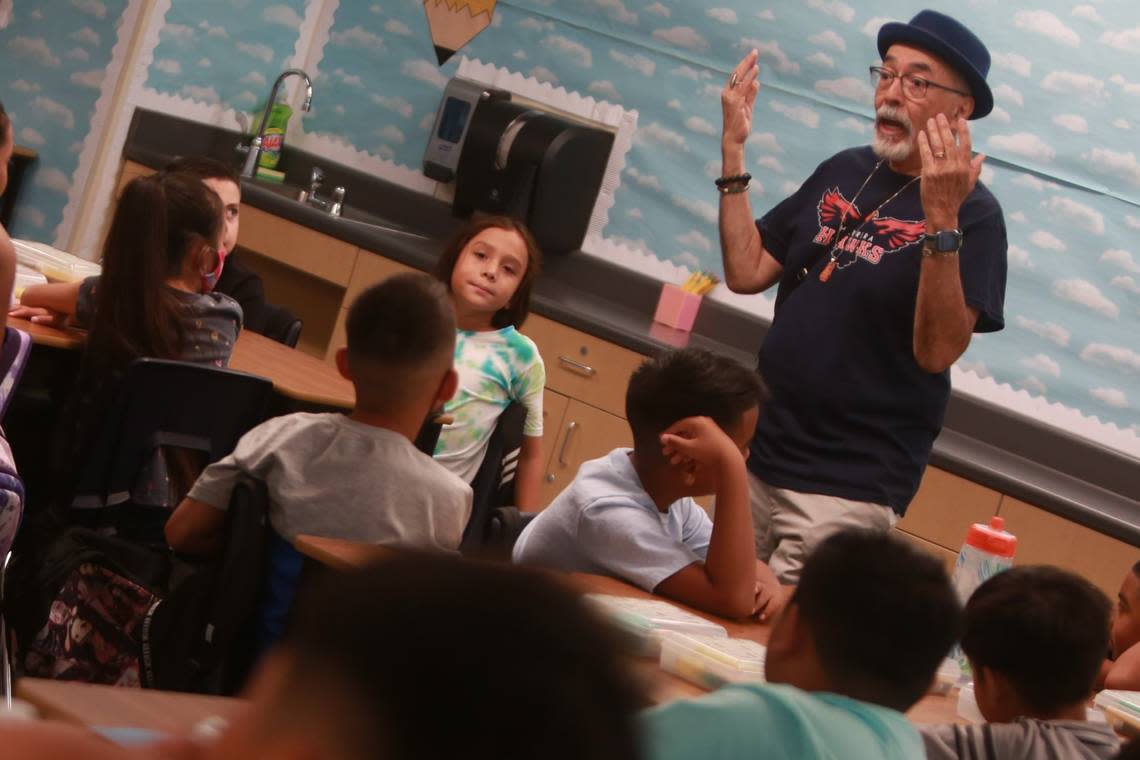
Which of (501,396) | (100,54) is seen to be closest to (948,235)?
(501,396)

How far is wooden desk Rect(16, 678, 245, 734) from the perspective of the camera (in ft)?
3.73

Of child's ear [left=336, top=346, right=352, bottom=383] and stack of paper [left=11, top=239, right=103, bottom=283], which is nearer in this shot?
child's ear [left=336, top=346, right=352, bottom=383]

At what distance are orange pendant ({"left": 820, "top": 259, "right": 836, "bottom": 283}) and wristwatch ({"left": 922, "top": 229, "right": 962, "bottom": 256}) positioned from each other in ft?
0.91

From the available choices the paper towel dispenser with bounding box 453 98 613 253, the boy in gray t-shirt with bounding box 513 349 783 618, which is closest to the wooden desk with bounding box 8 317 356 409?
the boy in gray t-shirt with bounding box 513 349 783 618

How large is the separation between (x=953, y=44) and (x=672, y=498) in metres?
1.12

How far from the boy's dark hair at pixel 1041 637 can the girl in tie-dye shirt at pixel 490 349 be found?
1458 millimetres

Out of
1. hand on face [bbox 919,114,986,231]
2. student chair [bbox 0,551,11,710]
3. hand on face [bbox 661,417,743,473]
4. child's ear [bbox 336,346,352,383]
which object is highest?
hand on face [bbox 919,114,986,231]

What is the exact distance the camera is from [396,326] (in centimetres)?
212

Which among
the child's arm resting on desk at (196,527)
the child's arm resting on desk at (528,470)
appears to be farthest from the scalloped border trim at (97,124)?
the child's arm resting on desk at (196,527)

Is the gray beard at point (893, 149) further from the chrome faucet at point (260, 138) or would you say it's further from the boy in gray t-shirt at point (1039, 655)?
the chrome faucet at point (260, 138)

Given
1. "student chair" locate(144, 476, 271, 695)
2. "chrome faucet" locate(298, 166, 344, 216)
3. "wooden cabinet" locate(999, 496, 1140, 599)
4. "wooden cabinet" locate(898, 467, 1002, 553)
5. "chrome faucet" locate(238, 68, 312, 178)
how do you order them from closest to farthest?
1. "student chair" locate(144, 476, 271, 695)
2. "wooden cabinet" locate(999, 496, 1140, 599)
3. "wooden cabinet" locate(898, 467, 1002, 553)
4. "chrome faucet" locate(298, 166, 344, 216)
5. "chrome faucet" locate(238, 68, 312, 178)

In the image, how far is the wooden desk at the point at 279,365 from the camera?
2.80 metres

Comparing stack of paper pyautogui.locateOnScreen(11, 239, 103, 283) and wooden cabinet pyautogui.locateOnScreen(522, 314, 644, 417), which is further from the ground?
wooden cabinet pyautogui.locateOnScreen(522, 314, 644, 417)

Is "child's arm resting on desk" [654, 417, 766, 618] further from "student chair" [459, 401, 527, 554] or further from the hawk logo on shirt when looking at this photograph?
"student chair" [459, 401, 527, 554]
